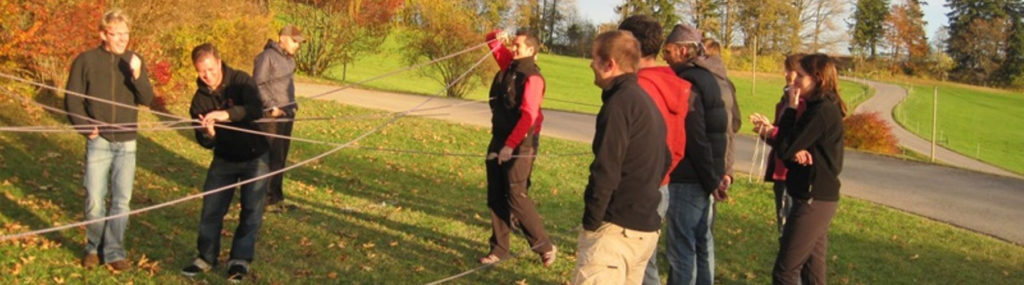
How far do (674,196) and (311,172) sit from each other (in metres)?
6.29

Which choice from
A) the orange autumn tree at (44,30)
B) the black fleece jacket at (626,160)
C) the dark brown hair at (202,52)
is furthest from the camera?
the orange autumn tree at (44,30)

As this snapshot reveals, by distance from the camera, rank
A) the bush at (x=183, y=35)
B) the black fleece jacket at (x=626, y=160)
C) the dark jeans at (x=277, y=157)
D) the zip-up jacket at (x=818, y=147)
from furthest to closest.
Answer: the bush at (x=183, y=35), the dark jeans at (x=277, y=157), the zip-up jacket at (x=818, y=147), the black fleece jacket at (x=626, y=160)

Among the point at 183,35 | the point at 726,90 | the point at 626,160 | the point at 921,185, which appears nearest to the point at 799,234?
the point at 726,90

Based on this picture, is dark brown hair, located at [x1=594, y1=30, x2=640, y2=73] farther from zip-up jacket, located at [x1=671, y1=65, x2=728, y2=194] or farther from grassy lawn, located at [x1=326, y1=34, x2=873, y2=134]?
grassy lawn, located at [x1=326, y1=34, x2=873, y2=134]

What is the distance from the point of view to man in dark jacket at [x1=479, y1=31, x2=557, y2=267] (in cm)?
610

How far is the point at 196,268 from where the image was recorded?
569 cm

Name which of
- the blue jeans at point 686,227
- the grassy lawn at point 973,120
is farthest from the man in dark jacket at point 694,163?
the grassy lawn at point 973,120

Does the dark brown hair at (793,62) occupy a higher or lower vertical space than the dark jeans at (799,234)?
higher

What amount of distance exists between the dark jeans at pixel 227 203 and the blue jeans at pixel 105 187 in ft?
1.69

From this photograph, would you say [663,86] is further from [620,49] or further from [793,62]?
[793,62]

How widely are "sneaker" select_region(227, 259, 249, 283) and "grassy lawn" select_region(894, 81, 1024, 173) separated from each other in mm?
28102

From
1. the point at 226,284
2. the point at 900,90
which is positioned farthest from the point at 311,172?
the point at 900,90

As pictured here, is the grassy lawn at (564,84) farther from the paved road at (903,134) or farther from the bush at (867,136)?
the bush at (867,136)

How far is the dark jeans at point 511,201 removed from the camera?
6.43m
